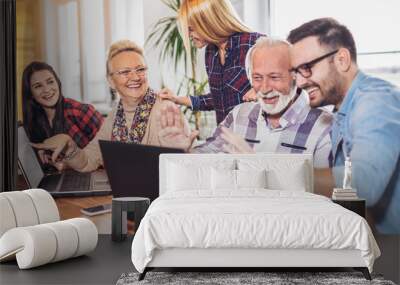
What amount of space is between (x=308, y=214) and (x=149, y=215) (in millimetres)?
1150

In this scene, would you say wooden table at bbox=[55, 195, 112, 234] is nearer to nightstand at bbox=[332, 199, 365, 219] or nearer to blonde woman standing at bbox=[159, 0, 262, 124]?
blonde woman standing at bbox=[159, 0, 262, 124]

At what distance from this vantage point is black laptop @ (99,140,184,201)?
7496 mm

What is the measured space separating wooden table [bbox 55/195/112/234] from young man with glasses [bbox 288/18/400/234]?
2382 millimetres

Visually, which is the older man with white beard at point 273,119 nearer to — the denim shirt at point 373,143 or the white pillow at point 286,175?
the denim shirt at point 373,143

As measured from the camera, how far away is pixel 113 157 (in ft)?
24.9

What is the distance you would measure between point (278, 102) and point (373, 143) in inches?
41.9

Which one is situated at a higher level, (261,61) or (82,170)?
(261,61)

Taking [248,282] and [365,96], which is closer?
[248,282]

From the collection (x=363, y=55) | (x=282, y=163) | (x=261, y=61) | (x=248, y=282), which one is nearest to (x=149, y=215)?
(x=248, y=282)

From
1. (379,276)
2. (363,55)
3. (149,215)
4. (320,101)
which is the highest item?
(363,55)

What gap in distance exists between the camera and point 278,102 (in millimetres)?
7359

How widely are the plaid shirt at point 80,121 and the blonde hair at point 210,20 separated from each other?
4.23ft

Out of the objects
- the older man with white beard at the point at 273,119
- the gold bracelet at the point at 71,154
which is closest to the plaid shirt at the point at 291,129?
the older man with white beard at the point at 273,119

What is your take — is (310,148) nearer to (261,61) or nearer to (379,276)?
(261,61)
